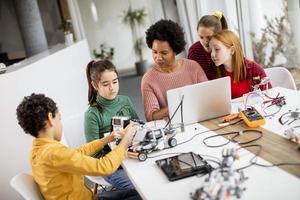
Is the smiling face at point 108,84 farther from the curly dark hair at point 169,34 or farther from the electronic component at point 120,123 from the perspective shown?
the curly dark hair at point 169,34

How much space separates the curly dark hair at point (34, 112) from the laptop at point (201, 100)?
65 cm

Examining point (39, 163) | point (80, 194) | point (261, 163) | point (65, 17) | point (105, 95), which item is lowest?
point (80, 194)

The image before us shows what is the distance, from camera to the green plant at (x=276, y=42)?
3.76 m

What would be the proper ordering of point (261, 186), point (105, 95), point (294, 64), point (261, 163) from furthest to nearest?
1. point (294, 64)
2. point (105, 95)
3. point (261, 163)
4. point (261, 186)

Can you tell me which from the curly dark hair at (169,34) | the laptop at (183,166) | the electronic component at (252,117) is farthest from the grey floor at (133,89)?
the laptop at (183,166)

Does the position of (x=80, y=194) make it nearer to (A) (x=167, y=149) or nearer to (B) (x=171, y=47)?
(A) (x=167, y=149)

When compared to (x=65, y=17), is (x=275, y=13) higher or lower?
lower

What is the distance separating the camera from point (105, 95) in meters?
2.17

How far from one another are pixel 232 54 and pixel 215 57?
0.13 m

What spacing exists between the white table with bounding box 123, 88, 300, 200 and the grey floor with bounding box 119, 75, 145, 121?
10.7ft

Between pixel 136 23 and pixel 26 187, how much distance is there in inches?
273

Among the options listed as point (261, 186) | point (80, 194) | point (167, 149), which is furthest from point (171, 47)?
point (261, 186)

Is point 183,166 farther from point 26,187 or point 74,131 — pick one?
point 74,131

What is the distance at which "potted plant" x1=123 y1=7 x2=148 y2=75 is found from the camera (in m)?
7.98
